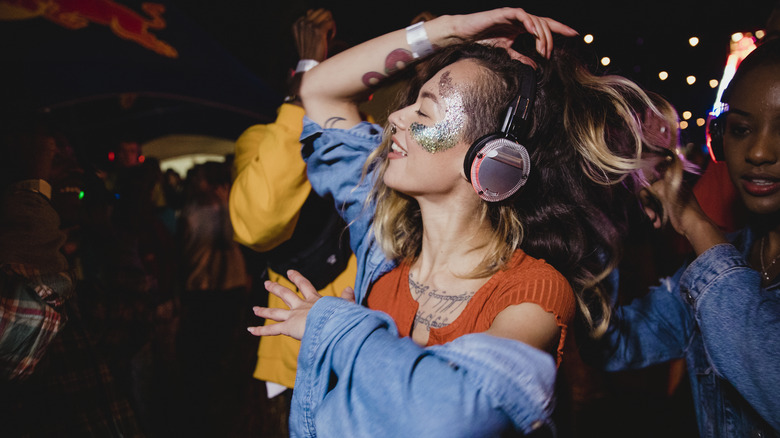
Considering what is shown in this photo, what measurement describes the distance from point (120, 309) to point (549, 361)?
5.59 ft

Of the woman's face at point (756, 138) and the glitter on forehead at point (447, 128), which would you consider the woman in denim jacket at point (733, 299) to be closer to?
the woman's face at point (756, 138)

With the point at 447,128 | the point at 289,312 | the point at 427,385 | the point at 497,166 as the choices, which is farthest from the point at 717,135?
the point at 289,312

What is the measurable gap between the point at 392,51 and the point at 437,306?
34.2 inches

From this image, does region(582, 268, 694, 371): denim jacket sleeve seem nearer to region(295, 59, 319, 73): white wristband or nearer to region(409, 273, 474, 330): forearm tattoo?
region(409, 273, 474, 330): forearm tattoo

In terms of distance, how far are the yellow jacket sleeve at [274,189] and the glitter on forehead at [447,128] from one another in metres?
0.67

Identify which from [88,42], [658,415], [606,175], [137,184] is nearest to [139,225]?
[137,184]

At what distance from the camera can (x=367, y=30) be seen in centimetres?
188

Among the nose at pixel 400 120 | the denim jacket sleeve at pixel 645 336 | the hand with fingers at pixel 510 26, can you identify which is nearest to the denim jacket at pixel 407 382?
the nose at pixel 400 120

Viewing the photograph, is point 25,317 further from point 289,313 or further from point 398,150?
point 398,150

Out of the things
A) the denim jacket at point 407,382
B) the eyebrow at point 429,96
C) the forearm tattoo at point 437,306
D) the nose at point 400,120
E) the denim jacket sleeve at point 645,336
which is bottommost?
the denim jacket sleeve at point 645,336

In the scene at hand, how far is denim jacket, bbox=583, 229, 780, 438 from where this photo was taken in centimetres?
90

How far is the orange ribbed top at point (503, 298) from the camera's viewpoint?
968 mm

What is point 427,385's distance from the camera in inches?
27.2

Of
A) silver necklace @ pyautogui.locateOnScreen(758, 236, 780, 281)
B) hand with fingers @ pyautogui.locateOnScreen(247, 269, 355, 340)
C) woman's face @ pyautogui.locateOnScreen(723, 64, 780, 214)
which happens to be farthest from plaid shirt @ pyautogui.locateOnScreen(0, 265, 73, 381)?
silver necklace @ pyautogui.locateOnScreen(758, 236, 780, 281)
